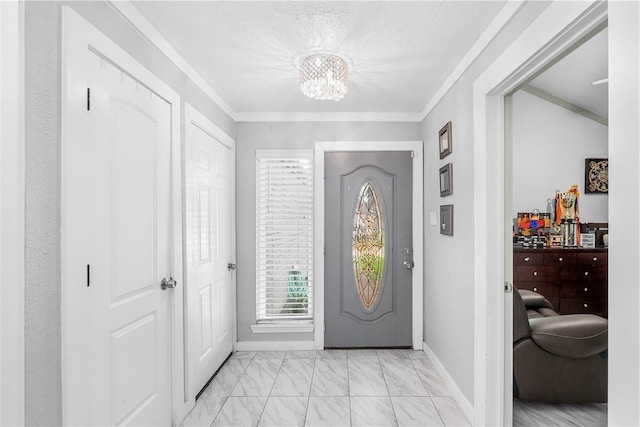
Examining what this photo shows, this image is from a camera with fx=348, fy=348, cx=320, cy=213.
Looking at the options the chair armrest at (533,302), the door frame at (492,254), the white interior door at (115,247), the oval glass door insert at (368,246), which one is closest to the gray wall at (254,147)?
the oval glass door insert at (368,246)

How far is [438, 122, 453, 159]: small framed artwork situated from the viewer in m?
2.62

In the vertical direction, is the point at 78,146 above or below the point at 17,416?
above

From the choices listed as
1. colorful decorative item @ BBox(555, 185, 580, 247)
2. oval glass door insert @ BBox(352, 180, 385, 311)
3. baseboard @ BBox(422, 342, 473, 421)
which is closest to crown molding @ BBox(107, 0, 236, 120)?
oval glass door insert @ BBox(352, 180, 385, 311)

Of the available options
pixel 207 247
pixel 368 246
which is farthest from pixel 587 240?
pixel 207 247

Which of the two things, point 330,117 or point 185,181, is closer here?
point 185,181

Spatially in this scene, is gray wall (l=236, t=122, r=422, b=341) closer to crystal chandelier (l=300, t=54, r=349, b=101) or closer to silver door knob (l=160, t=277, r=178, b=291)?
crystal chandelier (l=300, t=54, r=349, b=101)

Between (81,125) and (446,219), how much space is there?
7.82 feet

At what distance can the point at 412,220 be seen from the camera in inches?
138

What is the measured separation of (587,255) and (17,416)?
459cm

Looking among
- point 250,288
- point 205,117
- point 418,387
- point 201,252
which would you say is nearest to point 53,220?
point 201,252

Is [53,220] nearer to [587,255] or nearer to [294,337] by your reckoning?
[294,337]

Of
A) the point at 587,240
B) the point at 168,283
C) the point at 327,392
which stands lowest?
the point at 327,392

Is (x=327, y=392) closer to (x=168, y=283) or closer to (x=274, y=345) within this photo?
(x=274, y=345)

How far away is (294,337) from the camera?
11.6 feet
